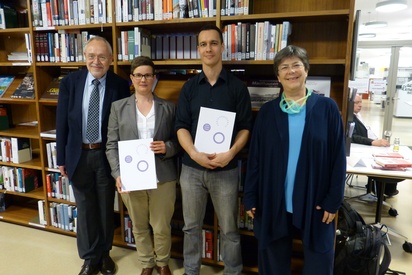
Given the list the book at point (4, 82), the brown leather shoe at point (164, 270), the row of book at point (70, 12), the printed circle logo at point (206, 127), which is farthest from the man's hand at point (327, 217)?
the book at point (4, 82)

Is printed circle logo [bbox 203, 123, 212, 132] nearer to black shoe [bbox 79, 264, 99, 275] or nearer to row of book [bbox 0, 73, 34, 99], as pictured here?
black shoe [bbox 79, 264, 99, 275]

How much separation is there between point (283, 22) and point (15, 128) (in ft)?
9.62

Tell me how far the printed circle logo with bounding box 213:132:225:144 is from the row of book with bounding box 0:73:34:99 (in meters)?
1.99

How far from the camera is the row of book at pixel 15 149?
3107 millimetres

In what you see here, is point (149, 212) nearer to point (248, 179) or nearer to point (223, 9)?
point (248, 179)

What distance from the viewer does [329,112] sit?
1.65 metres

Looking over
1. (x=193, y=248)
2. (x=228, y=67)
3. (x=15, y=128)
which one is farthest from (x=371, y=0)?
(x=15, y=128)

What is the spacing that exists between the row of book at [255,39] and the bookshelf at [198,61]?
0.16 ft

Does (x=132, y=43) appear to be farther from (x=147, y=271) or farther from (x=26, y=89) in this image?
(x=147, y=271)

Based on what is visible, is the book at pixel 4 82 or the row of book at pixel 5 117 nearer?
the book at pixel 4 82

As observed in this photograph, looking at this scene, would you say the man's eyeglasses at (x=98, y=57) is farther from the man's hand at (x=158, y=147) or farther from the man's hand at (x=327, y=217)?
the man's hand at (x=327, y=217)

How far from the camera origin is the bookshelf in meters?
2.21

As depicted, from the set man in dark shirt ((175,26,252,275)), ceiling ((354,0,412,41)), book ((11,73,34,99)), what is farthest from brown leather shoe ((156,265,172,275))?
ceiling ((354,0,412,41))

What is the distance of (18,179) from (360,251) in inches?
124
